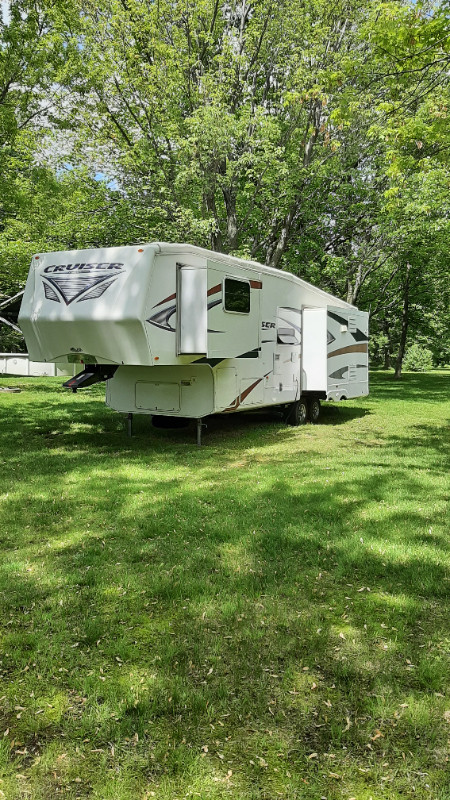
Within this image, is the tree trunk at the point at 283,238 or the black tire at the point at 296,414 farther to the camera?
the tree trunk at the point at 283,238

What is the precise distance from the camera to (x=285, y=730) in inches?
102

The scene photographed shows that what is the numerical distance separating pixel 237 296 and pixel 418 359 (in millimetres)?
38522

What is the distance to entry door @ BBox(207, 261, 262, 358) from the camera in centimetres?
844

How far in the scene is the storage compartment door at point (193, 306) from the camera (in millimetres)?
8188

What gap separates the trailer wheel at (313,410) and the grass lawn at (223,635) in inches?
219

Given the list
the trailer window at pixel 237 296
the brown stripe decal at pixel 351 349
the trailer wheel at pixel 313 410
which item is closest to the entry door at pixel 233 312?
the trailer window at pixel 237 296

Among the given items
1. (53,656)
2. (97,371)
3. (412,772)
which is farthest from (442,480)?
(97,371)

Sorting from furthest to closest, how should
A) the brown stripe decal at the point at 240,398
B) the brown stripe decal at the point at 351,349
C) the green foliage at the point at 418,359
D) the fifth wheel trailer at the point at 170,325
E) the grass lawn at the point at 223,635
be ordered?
the green foliage at the point at 418,359 → the brown stripe decal at the point at 351,349 → the brown stripe decal at the point at 240,398 → the fifth wheel trailer at the point at 170,325 → the grass lawn at the point at 223,635

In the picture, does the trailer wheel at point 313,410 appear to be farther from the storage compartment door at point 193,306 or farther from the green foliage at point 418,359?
the green foliage at point 418,359

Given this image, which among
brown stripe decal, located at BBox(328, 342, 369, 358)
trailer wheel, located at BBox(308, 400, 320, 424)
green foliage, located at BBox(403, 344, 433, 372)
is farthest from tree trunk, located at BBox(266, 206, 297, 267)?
green foliage, located at BBox(403, 344, 433, 372)

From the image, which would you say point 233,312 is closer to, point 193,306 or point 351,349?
point 193,306

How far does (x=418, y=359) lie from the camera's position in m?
44.1

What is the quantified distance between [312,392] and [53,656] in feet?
32.4

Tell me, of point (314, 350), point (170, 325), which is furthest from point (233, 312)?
point (314, 350)
